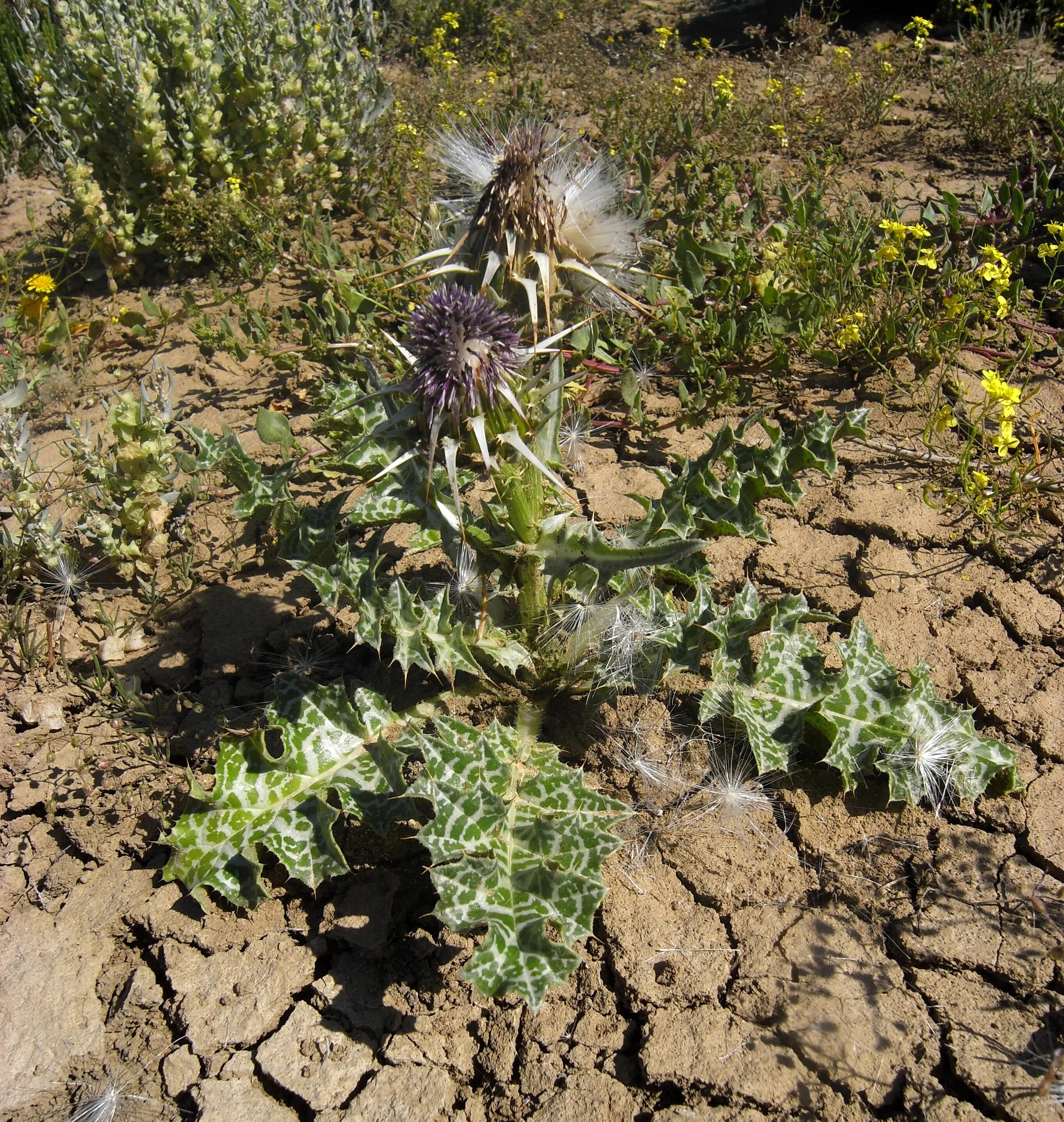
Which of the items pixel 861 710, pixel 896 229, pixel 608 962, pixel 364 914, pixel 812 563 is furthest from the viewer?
pixel 896 229

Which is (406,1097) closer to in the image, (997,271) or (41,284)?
(997,271)

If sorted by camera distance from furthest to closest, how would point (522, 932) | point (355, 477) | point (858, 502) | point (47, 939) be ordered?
point (355, 477) < point (858, 502) < point (47, 939) < point (522, 932)

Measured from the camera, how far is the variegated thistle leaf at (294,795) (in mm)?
2334

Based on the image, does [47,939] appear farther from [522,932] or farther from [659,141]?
[659,141]

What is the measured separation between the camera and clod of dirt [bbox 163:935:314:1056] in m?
2.22

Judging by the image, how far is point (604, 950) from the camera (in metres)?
2.28

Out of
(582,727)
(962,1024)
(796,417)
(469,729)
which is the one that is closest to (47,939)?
(469,729)

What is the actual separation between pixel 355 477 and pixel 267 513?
34.4 inches

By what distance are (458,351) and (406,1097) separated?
1.76 metres

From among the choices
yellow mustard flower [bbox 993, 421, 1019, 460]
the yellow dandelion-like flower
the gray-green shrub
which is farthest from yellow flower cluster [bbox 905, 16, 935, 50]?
the yellow dandelion-like flower

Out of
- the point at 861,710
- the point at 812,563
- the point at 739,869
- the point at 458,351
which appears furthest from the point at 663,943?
the point at 458,351

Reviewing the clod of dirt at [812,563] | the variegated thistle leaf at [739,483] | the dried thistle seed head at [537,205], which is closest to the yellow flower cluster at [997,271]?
the variegated thistle leaf at [739,483]

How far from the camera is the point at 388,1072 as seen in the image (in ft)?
6.97

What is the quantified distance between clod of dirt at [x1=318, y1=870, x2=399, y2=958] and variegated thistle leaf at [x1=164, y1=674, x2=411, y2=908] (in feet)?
0.50
